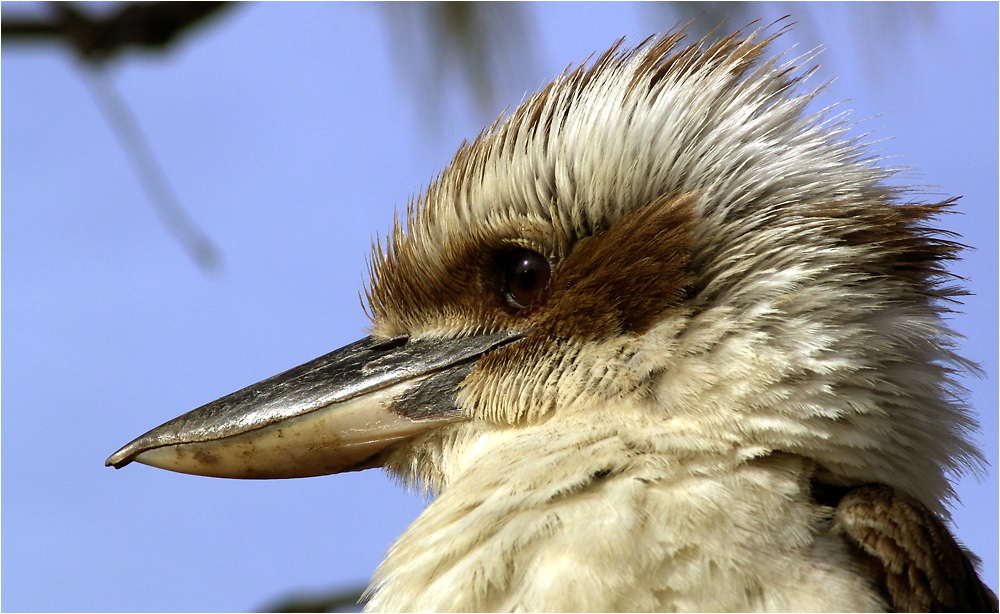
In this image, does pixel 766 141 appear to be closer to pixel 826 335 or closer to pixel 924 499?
pixel 826 335

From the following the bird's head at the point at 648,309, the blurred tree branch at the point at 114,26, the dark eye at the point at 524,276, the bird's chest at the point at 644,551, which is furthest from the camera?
the blurred tree branch at the point at 114,26

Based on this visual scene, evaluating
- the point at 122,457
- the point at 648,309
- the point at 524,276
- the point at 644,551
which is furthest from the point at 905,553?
the point at 122,457

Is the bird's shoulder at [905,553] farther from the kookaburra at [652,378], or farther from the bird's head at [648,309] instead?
the bird's head at [648,309]

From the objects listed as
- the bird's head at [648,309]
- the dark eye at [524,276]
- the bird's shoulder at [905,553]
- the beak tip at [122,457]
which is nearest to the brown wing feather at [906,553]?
the bird's shoulder at [905,553]

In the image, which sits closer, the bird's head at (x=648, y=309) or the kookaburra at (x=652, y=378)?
the kookaburra at (x=652, y=378)

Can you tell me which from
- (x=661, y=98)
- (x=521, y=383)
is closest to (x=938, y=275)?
(x=661, y=98)

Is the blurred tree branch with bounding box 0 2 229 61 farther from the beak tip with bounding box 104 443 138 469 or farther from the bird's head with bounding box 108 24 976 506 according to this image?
the beak tip with bounding box 104 443 138 469

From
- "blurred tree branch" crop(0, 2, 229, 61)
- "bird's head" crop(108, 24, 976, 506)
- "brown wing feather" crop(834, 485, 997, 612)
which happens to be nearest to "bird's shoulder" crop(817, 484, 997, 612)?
"brown wing feather" crop(834, 485, 997, 612)

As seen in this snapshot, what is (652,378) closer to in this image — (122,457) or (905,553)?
(905,553)
